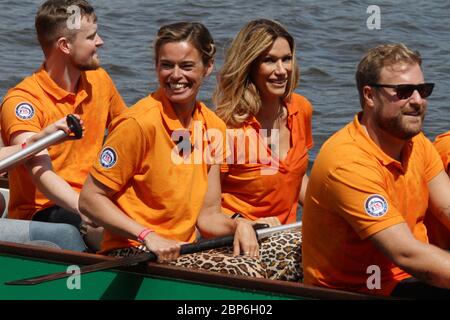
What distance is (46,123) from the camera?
5.64m

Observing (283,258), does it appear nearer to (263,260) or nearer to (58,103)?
(263,260)

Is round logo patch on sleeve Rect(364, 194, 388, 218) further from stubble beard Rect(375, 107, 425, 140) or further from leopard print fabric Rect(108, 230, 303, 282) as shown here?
leopard print fabric Rect(108, 230, 303, 282)

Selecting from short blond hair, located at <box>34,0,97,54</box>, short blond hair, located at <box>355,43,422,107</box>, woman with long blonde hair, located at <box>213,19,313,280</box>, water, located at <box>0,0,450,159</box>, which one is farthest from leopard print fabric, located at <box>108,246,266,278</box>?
water, located at <box>0,0,450,159</box>

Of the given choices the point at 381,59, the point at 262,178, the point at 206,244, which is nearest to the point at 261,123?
the point at 262,178

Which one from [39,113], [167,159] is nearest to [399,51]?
[167,159]

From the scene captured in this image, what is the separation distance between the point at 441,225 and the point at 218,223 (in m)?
0.86

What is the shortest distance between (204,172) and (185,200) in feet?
0.58

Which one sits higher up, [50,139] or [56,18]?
[56,18]

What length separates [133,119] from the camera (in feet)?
15.9

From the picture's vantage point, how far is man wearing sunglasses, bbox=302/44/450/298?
14.3 ft

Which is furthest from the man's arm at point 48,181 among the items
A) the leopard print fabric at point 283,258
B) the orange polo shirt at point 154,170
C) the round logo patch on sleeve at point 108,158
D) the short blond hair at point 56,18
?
the leopard print fabric at point 283,258

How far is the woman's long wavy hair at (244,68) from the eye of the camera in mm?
5438

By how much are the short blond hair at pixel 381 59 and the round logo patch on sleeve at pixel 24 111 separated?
1.61m

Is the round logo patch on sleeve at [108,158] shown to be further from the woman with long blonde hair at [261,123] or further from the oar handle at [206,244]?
the woman with long blonde hair at [261,123]
